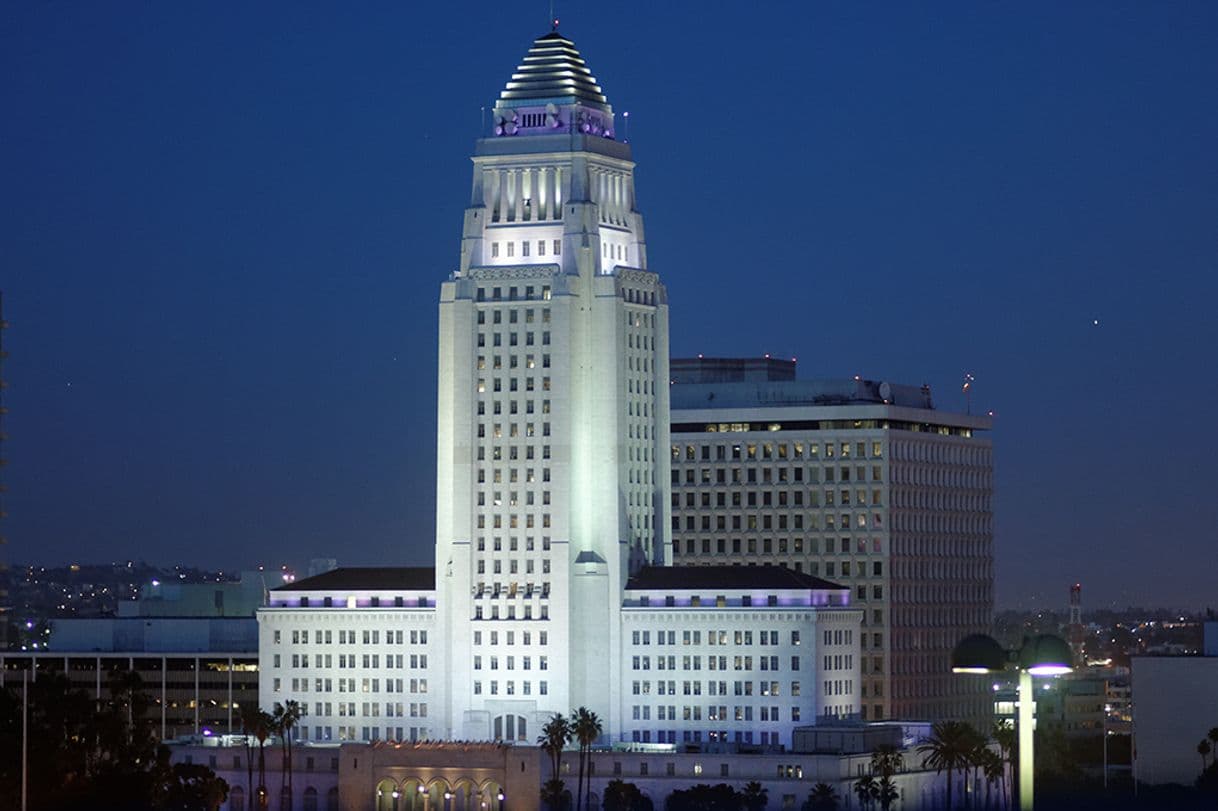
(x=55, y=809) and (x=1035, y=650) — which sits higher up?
(x=1035, y=650)

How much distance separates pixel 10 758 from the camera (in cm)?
19812

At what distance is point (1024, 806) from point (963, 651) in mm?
5909

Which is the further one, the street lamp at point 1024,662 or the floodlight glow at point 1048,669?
the floodlight glow at point 1048,669

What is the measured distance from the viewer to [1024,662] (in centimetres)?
8938

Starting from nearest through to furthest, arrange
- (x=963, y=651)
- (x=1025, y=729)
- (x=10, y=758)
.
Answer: (x=1025, y=729), (x=963, y=651), (x=10, y=758)

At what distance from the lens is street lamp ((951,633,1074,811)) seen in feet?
291

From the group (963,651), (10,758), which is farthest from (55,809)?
(963,651)

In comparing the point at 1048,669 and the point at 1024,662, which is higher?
the point at 1024,662

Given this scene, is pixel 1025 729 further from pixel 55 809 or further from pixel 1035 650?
pixel 55 809

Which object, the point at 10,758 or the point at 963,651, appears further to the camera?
the point at 10,758

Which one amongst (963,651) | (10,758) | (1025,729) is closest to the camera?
(1025,729)

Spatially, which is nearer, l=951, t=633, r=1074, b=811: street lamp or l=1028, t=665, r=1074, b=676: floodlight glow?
l=951, t=633, r=1074, b=811: street lamp

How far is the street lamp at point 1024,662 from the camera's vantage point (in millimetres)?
88625

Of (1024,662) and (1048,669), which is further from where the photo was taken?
(1048,669)
